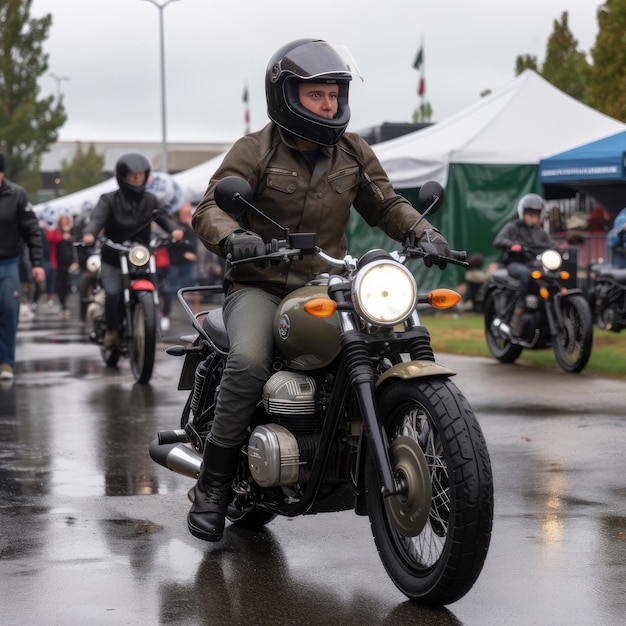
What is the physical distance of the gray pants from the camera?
17.2 ft

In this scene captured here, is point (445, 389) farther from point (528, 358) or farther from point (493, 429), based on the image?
point (528, 358)

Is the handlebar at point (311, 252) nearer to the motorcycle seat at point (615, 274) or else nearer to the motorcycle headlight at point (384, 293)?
the motorcycle headlight at point (384, 293)

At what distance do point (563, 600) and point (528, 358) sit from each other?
9.61m

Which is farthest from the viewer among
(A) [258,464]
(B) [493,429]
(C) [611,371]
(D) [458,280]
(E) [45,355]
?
(D) [458,280]

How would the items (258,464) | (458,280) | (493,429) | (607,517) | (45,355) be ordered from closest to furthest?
1. (258,464)
2. (607,517)
3. (493,429)
4. (45,355)
5. (458,280)

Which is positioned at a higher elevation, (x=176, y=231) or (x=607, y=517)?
(x=176, y=231)

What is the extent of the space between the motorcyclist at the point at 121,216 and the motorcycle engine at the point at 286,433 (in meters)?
7.58

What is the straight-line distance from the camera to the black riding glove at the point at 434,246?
509 centimetres

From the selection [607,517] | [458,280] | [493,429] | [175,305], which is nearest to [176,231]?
[493,429]

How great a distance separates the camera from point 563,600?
473cm

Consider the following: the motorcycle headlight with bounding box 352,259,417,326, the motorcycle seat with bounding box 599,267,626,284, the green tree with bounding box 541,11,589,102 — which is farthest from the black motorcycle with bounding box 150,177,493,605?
the green tree with bounding box 541,11,589,102

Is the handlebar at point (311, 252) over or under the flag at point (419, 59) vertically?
under

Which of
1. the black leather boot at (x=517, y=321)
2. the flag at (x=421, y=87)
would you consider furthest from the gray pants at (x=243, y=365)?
the flag at (x=421, y=87)

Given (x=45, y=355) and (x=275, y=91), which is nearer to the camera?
(x=275, y=91)
